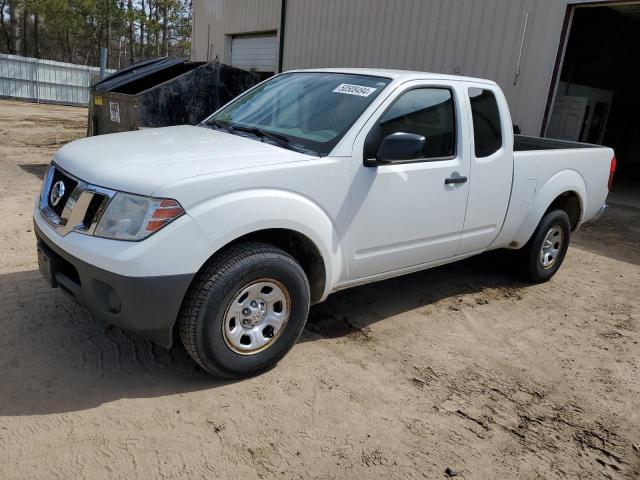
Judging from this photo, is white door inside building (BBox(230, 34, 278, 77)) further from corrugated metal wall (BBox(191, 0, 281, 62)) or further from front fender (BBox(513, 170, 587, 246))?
front fender (BBox(513, 170, 587, 246))

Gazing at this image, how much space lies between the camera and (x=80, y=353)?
131 inches

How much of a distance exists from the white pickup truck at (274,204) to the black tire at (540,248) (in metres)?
0.53

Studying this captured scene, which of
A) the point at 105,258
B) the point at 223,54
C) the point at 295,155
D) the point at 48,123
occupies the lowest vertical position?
the point at 48,123

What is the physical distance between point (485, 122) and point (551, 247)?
179 cm

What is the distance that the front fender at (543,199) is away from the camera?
4.88 metres

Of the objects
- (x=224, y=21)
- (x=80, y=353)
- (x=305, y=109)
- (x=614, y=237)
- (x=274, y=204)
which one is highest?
(x=224, y=21)

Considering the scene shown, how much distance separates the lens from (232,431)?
275 cm

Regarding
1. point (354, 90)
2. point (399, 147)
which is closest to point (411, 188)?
point (399, 147)

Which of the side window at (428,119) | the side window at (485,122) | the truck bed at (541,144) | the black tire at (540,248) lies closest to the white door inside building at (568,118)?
the truck bed at (541,144)

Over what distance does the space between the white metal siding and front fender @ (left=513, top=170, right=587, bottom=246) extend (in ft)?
38.0

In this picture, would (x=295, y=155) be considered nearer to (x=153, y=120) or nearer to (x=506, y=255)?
(x=506, y=255)

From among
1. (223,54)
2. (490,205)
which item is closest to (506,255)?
(490,205)

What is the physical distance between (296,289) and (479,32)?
8.40 meters

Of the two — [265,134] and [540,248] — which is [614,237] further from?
[265,134]
